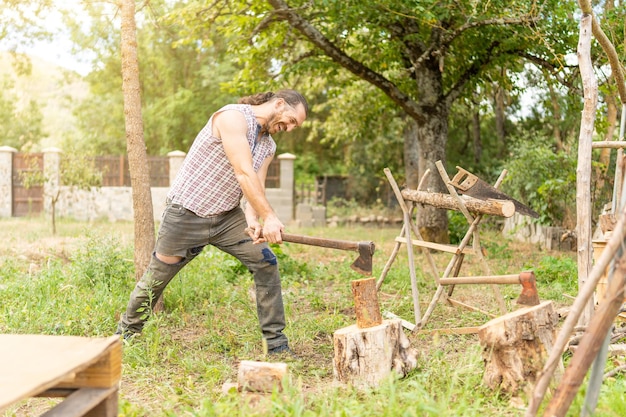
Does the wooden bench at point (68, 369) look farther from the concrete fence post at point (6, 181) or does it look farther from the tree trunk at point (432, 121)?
the concrete fence post at point (6, 181)

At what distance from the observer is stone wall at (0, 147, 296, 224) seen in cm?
1784

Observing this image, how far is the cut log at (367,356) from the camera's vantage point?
12.6 feet

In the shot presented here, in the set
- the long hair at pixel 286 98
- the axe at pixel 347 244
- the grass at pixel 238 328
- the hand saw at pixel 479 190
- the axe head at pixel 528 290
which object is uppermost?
the long hair at pixel 286 98

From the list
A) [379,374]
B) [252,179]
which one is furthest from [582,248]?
[252,179]

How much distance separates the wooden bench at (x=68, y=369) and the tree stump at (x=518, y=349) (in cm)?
207

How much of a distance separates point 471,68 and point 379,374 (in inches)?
304

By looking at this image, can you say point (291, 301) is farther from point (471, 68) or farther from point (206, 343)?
point (471, 68)

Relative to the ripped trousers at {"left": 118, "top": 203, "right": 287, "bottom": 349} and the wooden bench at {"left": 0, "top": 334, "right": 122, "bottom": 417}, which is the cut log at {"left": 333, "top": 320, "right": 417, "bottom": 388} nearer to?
the ripped trousers at {"left": 118, "top": 203, "right": 287, "bottom": 349}

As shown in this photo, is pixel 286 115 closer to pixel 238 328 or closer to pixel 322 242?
pixel 322 242

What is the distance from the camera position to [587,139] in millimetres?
4270

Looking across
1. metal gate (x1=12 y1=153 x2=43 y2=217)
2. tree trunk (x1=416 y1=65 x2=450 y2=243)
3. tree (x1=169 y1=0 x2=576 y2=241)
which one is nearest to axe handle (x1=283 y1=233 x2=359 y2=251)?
tree (x1=169 y1=0 x2=576 y2=241)

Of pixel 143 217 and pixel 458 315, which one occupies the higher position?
pixel 143 217

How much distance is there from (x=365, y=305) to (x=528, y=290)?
97 cm

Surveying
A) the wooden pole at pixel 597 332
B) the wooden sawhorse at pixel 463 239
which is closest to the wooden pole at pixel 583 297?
the wooden pole at pixel 597 332
